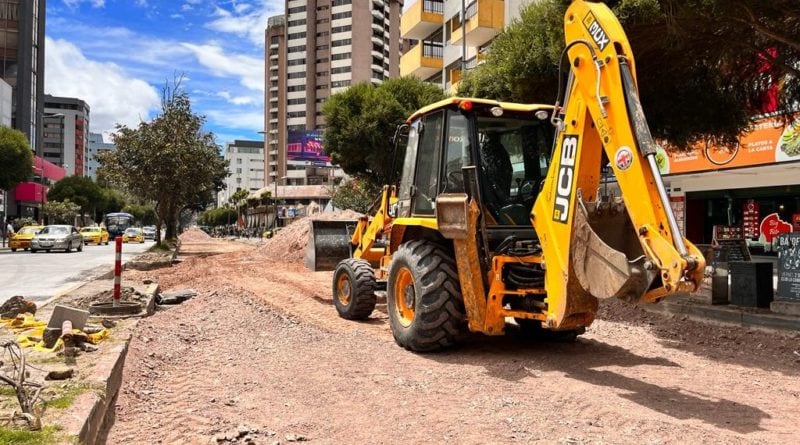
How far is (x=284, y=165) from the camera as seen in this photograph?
394ft

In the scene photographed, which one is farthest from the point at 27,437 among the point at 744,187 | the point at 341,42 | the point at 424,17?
the point at 341,42

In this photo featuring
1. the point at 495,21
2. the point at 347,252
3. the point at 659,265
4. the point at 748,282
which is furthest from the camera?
the point at 495,21

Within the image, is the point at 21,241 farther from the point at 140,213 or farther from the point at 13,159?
the point at 140,213

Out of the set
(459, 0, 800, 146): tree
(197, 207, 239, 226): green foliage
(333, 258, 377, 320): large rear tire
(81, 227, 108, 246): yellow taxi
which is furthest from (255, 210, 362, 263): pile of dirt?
(197, 207, 239, 226): green foliage

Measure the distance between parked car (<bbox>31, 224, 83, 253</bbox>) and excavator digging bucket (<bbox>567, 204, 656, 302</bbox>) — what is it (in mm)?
29779

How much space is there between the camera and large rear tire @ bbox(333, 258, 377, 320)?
8.98 m

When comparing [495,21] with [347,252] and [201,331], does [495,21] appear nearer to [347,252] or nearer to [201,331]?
[347,252]

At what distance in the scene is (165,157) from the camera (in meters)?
27.0

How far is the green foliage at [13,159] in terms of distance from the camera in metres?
40.4

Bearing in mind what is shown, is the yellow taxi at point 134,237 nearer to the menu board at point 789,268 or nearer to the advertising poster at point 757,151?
the advertising poster at point 757,151

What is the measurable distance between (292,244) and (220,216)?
11581 cm

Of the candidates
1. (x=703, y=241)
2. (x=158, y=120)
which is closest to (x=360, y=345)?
(x=703, y=241)

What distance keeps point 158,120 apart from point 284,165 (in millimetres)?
93057

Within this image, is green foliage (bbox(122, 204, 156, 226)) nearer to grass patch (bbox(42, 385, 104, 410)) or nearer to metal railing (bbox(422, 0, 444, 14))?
metal railing (bbox(422, 0, 444, 14))
